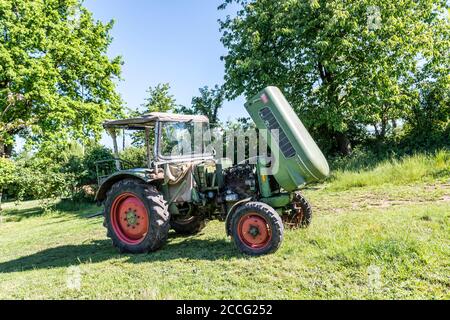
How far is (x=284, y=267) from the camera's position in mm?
4227

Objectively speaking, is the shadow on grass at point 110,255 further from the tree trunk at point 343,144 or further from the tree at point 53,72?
the tree trunk at point 343,144

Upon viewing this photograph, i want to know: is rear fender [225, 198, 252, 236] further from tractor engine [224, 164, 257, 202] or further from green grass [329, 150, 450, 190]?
green grass [329, 150, 450, 190]

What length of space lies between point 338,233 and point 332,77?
11392mm

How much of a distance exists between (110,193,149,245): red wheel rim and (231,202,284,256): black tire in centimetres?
166

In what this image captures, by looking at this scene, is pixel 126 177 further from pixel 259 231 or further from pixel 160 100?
pixel 160 100

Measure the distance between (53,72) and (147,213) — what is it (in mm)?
12602

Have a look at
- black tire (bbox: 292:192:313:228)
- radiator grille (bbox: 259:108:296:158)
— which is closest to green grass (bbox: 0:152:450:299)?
black tire (bbox: 292:192:313:228)

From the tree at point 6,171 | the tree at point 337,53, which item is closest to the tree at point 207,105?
the tree at point 337,53

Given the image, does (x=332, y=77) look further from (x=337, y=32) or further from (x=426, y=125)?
(x=426, y=125)

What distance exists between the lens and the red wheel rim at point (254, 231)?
16.0 feet

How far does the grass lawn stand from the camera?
360cm

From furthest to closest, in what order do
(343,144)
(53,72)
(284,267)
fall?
1. (343,144)
2. (53,72)
3. (284,267)

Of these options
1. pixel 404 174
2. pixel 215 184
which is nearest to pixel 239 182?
pixel 215 184
